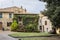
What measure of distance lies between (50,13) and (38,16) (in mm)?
27858

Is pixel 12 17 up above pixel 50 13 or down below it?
below

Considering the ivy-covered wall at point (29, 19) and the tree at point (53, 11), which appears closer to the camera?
the tree at point (53, 11)

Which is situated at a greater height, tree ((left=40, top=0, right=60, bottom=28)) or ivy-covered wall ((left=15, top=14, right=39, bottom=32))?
tree ((left=40, top=0, right=60, bottom=28))

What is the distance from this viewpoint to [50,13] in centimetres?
3556

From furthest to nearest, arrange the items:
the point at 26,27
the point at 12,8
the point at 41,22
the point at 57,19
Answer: the point at 12,8 < the point at 41,22 < the point at 26,27 < the point at 57,19

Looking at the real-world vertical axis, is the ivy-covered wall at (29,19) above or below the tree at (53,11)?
below

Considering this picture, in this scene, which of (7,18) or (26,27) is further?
(7,18)

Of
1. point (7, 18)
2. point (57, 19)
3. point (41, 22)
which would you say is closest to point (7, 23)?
point (7, 18)

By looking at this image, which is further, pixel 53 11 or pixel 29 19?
Answer: pixel 29 19

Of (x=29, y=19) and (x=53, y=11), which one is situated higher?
(x=53, y=11)

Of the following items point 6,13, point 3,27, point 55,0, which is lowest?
point 3,27

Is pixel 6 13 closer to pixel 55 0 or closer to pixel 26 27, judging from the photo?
pixel 26 27

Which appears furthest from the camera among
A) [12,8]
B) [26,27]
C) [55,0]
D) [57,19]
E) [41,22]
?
[12,8]

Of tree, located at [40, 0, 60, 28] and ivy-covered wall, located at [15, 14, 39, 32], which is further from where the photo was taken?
ivy-covered wall, located at [15, 14, 39, 32]
